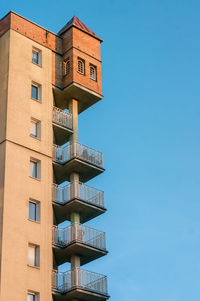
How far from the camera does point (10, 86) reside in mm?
49625

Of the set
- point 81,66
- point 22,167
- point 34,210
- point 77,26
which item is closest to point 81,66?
point 81,66

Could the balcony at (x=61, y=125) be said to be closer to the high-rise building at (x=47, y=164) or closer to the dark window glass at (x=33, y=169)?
the high-rise building at (x=47, y=164)

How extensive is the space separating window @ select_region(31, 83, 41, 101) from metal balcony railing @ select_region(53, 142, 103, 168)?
14.5 ft

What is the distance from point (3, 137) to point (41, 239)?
7975 millimetres

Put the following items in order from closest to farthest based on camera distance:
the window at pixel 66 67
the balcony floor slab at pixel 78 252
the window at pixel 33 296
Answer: the window at pixel 33 296 < the balcony floor slab at pixel 78 252 < the window at pixel 66 67

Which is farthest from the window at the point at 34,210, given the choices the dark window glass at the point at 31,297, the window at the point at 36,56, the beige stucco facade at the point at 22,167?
the window at the point at 36,56

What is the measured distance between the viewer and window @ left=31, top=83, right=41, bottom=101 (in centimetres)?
5169

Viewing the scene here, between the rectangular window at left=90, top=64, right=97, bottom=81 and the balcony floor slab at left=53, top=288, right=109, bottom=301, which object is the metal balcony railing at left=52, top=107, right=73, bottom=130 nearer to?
the rectangular window at left=90, top=64, right=97, bottom=81

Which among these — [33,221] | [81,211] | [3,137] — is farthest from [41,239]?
[3,137]

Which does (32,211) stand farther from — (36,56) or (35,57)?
(36,56)

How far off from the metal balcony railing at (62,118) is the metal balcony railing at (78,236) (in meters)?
8.87

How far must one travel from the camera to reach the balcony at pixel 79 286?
4397 cm

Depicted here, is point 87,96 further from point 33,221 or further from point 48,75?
point 33,221

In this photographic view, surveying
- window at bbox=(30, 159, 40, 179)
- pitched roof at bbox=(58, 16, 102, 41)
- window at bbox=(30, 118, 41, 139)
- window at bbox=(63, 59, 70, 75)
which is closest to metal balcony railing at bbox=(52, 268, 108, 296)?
window at bbox=(30, 159, 40, 179)
